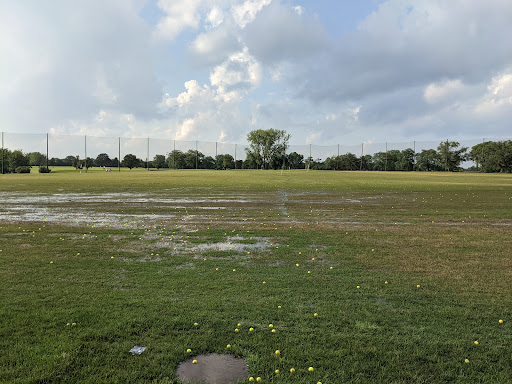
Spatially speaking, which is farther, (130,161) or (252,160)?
(252,160)

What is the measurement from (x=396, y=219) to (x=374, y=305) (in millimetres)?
11489

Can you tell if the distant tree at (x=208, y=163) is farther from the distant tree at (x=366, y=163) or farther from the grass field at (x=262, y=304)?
the grass field at (x=262, y=304)

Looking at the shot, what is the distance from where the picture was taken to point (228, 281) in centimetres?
775

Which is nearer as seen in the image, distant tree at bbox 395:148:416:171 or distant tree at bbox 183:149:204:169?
distant tree at bbox 395:148:416:171

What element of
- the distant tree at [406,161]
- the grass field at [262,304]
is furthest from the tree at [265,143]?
the grass field at [262,304]

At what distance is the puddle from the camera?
173 inches

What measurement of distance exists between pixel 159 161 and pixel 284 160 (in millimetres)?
46419

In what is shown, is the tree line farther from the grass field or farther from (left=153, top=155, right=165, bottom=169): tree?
the grass field

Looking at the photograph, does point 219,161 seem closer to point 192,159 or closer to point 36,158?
point 192,159

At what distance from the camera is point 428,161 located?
105 metres

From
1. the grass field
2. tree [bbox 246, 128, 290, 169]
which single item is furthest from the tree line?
the grass field

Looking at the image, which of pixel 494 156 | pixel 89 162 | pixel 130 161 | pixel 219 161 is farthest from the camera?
pixel 219 161

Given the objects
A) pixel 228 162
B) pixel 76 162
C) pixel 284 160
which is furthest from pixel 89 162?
pixel 284 160

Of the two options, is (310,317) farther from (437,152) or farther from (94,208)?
(437,152)
